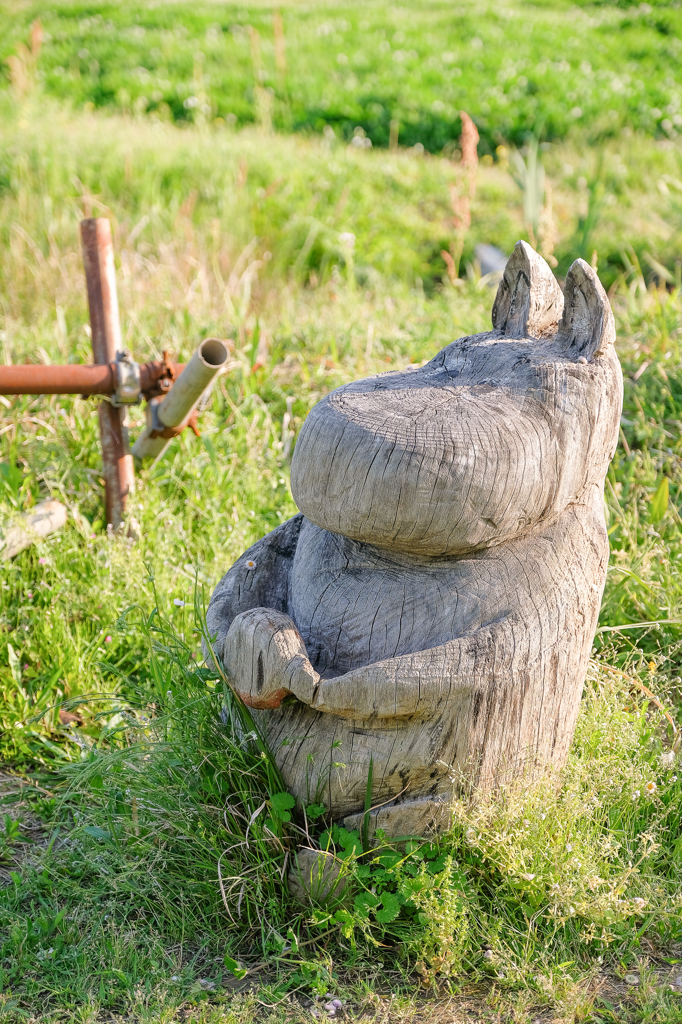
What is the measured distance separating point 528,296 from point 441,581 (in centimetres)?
82

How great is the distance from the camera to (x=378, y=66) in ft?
39.8

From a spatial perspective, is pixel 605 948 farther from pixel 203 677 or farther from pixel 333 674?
pixel 203 677

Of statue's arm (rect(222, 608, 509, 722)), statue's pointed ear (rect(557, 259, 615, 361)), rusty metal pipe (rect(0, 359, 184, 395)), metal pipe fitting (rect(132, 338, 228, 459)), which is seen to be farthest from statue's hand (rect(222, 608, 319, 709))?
rusty metal pipe (rect(0, 359, 184, 395))

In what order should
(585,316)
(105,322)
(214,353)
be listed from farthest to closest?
(105,322), (214,353), (585,316)

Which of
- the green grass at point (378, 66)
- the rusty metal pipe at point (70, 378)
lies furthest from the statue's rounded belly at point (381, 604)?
the green grass at point (378, 66)

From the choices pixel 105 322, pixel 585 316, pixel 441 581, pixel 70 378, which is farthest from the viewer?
pixel 105 322

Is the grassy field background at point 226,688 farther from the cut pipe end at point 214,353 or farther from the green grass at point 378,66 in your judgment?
the green grass at point 378,66

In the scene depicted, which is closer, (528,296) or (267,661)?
(267,661)

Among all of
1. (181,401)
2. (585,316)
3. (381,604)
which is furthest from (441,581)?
(181,401)

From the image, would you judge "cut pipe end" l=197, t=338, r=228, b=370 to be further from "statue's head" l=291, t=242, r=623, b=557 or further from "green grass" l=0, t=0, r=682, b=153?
"green grass" l=0, t=0, r=682, b=153

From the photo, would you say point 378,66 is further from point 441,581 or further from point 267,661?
point 267,661

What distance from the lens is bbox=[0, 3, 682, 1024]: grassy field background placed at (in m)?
1.94

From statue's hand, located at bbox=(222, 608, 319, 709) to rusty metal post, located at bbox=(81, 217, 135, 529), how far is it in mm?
1880

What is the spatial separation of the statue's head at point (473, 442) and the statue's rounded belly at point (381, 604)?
73 mm
